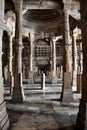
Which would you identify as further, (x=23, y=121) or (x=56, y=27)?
(x=56, y=27)

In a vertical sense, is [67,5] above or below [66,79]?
above

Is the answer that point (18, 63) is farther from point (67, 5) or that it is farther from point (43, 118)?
point (43, 118)

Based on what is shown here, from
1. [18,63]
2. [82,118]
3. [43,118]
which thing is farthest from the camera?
→ [18,63]

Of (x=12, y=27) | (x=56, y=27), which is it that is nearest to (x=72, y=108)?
(x=12, y=27)

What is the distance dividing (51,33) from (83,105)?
49.4 feet

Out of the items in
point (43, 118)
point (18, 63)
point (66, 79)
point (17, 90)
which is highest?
point (18, 63)

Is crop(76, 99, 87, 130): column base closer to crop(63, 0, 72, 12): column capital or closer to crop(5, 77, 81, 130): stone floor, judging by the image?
Answer: crop(5, 77, 81, 130): stone floor

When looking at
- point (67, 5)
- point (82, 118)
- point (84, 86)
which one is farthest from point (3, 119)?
point (67, 5)

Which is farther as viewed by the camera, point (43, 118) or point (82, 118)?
point (43, 118)

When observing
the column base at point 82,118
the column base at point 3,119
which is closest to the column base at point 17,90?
the column base at point 3,119

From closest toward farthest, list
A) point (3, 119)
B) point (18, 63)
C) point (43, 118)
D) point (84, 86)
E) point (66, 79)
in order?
point (3, 119), point (84, 86), point (43, 118), point (66, 79), point (18, 63)

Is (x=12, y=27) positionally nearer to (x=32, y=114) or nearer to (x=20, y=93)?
(x=20, y=93)

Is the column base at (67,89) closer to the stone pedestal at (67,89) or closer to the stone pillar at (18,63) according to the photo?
the stone pedestal at (67,89)

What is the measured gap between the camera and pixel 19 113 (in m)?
6.84
